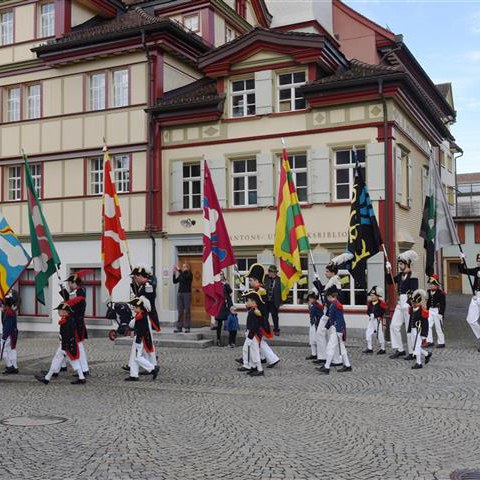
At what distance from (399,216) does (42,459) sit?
14765mm

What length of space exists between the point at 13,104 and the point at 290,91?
10.1 m

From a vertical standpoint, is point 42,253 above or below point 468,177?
below

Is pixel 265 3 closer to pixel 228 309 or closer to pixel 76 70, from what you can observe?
pixel 76 70

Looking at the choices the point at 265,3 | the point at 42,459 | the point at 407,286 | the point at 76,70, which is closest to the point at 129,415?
the point at 42,459

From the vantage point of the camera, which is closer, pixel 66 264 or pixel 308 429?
pixel 308 429

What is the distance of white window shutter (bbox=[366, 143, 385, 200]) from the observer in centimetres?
1845

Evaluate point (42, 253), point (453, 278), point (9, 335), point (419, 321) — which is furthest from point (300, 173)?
point (453, 278)

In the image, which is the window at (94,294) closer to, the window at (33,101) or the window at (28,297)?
the window at (28,297)

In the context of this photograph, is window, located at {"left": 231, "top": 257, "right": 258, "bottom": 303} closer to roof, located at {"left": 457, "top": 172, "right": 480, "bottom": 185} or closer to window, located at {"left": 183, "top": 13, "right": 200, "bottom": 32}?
window, located at {"left": 183, "top": 13, "right": 200, "bottom": 32}

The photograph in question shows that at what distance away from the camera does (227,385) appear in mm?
11523

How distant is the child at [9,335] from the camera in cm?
1307

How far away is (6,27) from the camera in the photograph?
23797mm

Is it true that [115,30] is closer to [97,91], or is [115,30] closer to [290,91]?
[97,91]

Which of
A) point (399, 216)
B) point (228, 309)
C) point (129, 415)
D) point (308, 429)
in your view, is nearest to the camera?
point (308, 429)
